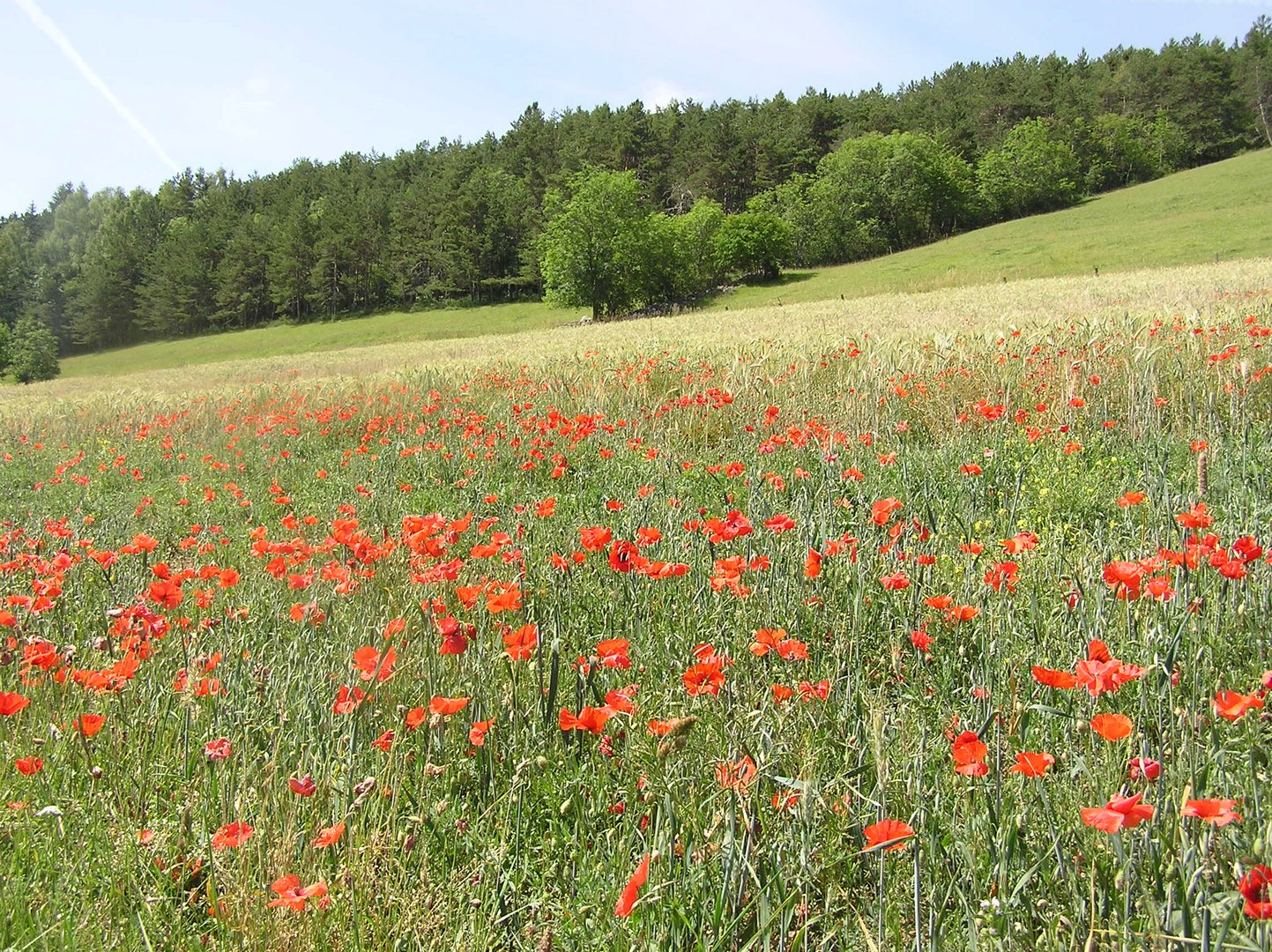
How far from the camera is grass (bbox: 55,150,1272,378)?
36.1 metres

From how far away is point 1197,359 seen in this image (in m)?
5.95

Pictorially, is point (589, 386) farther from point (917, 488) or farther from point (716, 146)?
point (716, 146)

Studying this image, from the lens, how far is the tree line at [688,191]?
6644 cm

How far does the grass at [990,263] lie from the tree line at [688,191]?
6.58 meters

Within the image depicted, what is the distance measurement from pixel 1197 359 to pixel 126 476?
9445 mm

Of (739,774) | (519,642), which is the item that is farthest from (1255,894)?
(519,642)

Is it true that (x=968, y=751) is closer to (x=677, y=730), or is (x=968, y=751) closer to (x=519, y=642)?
(x=677, y=730)

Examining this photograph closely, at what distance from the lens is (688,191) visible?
247 ft

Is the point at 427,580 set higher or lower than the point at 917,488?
higher

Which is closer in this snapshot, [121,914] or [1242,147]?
[121,914]

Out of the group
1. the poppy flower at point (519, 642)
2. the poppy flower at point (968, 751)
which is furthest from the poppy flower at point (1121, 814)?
the poppy flower at point (519, 642)

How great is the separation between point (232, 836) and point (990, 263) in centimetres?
4651

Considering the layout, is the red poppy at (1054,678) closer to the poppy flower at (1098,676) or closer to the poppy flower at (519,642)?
the poppy flower at (1098,676)

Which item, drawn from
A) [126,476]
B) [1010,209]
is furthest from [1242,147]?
[126,476]
